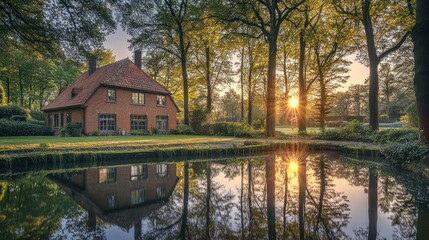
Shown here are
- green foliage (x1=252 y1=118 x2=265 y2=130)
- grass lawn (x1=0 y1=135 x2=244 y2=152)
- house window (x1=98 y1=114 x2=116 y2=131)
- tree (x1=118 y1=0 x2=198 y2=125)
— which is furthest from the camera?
green foliage (x1=252 y1=118 x2=265 y2=130)

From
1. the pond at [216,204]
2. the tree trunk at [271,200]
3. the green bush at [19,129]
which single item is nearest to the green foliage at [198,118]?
the green bush at [19,129]

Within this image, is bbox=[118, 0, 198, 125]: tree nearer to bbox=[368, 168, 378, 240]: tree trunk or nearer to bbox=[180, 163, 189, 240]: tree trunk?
bbox=[180, 163, 189, 240]: tree trunk

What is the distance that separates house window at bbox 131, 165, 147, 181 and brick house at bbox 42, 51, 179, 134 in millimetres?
14754

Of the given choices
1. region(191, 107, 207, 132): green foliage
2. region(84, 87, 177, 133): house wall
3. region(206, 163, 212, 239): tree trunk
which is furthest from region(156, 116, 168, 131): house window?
region(206, 163, 212, 239): tree trunk

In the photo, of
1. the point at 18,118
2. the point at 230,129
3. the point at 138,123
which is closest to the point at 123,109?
the point at 138,123

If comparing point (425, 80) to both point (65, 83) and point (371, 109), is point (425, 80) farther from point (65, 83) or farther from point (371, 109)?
point (65, 83)

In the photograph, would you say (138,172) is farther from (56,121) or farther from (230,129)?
(56,121)

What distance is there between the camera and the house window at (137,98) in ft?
84.7

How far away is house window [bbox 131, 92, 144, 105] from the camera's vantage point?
84.7 feet

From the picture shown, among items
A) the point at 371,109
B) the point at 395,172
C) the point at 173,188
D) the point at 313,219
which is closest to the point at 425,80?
the point at 395,172

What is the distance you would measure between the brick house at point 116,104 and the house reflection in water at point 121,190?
15182 mm

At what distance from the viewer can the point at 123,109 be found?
81.3 feet

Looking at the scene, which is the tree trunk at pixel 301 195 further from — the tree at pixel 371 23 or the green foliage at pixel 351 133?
the tree at pixel 371 23

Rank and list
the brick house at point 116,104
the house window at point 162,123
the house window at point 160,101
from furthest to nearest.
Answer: the house window at point 160,101 < the house window at point 162,123 < the brick house at point 116,104
